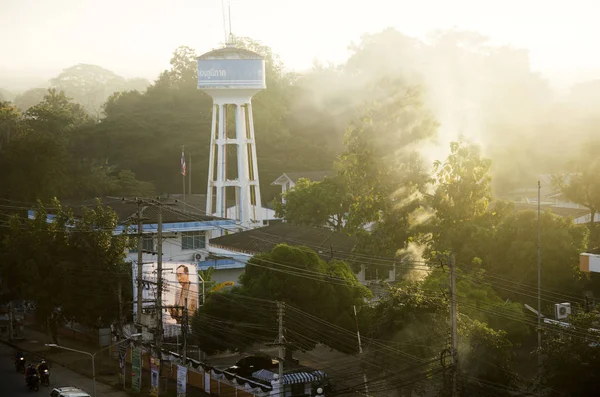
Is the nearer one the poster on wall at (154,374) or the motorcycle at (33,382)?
the poster on wall at (154,374)

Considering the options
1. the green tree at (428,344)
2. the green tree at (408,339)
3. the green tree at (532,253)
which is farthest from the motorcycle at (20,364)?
the green tree at (532,253)

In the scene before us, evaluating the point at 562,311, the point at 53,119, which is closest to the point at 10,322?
the point at 562,311

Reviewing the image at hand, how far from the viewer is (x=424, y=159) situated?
46.9m

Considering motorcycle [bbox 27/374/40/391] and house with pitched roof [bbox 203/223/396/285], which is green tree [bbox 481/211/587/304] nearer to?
house with pitched roof [bbox 203/223/396/285]

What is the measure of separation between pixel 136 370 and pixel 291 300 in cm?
857

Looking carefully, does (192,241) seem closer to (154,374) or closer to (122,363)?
(122,363)

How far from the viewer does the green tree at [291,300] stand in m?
39.4

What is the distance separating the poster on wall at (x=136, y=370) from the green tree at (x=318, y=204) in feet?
93.2

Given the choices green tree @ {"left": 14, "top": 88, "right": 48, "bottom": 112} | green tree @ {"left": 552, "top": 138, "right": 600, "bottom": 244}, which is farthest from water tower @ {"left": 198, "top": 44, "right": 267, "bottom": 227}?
green tree @ {"left": 14, "top": 88, "right": 48, "bottom": 112}

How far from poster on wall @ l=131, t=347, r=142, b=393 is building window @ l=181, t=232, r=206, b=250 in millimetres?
18867

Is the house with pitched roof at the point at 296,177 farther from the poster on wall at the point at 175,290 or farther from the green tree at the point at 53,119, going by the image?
the poster on wall at the point at 175,290

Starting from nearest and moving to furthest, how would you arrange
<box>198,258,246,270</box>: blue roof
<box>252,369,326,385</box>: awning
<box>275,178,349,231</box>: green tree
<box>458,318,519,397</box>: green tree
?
1. <box>458,318,519,397</box>: green tree
2. <box>252,369,326,385</box>: awning
3. <box>198,258,246,270</box>: blue roof
4. <box>275,178,349,231</box>: green tree

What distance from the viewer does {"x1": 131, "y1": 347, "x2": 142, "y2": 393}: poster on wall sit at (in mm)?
42812

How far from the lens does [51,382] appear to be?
4591 cm
